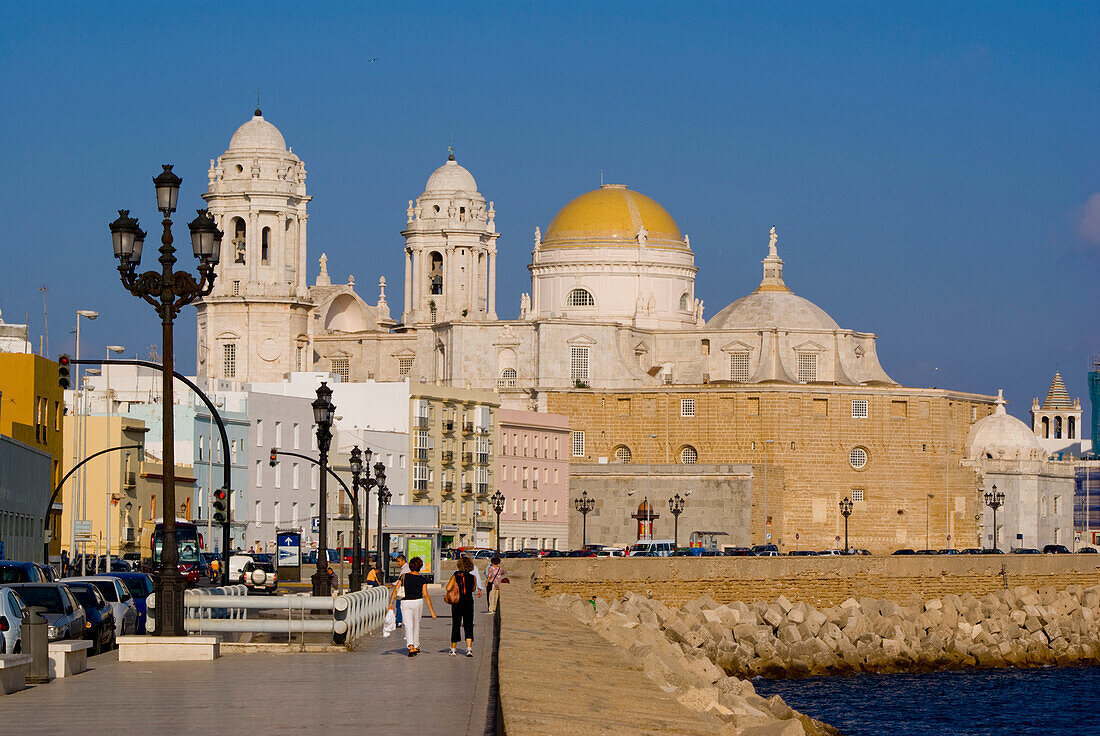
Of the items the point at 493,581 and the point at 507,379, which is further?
the point at 507,379

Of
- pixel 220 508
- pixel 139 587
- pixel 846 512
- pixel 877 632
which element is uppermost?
pixel 220 508

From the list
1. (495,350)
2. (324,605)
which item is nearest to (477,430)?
(495,350)

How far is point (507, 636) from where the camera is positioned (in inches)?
655

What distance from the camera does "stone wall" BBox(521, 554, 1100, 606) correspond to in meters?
43.1

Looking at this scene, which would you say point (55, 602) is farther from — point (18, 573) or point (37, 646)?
point (18, 573)

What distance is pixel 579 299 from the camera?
107125mm

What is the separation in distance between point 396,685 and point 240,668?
222cm

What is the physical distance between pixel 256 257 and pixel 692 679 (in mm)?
69173

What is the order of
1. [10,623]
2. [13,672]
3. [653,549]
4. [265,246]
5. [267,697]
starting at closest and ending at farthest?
[267,697] → [13,672] → [10,623] → [653,549] → [265,246]

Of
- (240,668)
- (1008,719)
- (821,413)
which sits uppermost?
(821,413)

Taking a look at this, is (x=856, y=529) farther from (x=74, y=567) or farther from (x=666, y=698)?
(x=666, y=698)

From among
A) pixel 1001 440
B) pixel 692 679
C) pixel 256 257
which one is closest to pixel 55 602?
pixel 692 679

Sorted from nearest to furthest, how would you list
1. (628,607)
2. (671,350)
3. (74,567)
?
(628,607), (74,567), (671,350)

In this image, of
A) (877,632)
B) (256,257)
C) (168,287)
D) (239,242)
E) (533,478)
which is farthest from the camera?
(533,478)
